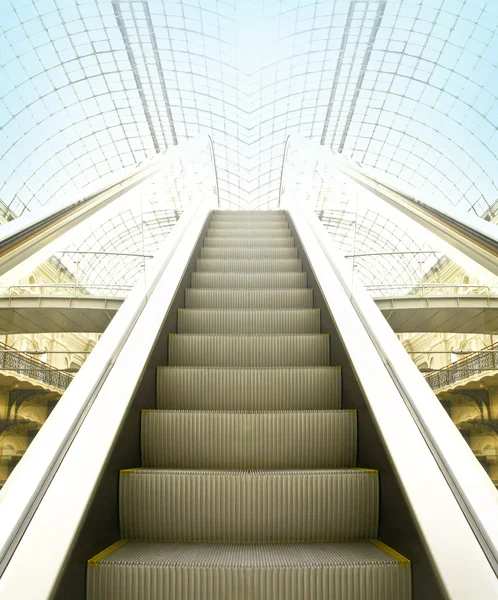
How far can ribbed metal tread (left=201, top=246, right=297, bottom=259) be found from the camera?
7.78 m

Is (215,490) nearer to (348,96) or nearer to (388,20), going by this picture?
(388,20)

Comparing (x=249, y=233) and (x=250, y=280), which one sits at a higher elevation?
(x=249, y=233)

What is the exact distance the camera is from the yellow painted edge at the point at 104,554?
2377mm

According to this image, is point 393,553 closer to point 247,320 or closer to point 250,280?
point 247,320

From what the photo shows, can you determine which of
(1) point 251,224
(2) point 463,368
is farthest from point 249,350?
(2) point 463,368

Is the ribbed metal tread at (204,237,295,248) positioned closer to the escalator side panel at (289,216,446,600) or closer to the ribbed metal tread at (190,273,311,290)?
the ribbed metal tread at (190,273,311,290)

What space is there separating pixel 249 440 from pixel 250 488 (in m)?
0.50

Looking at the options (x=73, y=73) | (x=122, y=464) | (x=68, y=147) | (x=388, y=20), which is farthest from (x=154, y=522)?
(x=68, y=147)

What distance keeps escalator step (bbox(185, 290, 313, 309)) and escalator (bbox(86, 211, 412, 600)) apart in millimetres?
560

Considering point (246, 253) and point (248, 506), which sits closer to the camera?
point (248, 506)

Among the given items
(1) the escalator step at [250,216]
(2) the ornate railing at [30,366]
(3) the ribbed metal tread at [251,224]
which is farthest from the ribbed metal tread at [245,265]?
(2) the ornate railing at [30,366]

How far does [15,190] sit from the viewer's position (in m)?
38.2

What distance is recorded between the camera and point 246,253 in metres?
7.84

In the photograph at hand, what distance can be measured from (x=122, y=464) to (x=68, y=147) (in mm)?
42017
